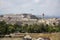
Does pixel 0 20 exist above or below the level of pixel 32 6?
below

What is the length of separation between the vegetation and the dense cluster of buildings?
0.18 ft

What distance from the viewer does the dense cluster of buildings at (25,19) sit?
193cm

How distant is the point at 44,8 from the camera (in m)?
2.00

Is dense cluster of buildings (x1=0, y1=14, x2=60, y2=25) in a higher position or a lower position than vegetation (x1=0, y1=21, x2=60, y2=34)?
higher

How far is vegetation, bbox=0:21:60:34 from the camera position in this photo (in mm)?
1908

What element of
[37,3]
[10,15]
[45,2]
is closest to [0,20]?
[10,15]

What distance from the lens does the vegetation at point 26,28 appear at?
191 centimetres

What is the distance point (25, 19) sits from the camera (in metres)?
1.94

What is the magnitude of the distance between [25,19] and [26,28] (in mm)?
150

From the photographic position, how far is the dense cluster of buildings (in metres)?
1.93

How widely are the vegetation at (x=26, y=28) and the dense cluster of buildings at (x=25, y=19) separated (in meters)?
A: 0.05

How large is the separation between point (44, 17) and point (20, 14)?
16.0 inches

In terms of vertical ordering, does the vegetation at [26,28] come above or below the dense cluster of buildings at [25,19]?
below

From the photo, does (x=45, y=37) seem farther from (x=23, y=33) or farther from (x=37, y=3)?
(x=37, y=3)
